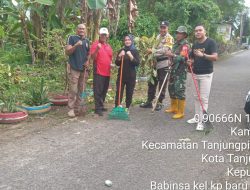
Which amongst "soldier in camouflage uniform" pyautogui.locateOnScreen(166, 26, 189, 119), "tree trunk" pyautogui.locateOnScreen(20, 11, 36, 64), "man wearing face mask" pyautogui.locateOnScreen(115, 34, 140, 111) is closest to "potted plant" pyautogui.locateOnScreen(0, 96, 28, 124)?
"man wearing face mask" pyautogui.locateOnScreen(115, 34, 140, 111)

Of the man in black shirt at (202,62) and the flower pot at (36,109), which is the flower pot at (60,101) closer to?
the flower pot at (36,109)

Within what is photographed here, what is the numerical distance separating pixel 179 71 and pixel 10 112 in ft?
11.3

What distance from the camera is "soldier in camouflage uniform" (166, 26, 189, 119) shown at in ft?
22.1

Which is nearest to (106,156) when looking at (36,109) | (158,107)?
(36,109)

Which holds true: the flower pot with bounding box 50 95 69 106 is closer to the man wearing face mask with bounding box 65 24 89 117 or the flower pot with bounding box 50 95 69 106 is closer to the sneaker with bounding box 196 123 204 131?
the man wearing face mask with bounding box 65 24 89 117

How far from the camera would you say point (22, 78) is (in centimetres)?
889

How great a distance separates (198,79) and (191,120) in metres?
0.93

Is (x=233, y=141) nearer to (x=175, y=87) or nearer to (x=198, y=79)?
(x=198, y=79)

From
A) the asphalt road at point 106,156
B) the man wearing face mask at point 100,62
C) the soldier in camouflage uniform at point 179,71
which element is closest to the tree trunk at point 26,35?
the man wearing face mask at point 100,62

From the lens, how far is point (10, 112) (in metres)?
6.71

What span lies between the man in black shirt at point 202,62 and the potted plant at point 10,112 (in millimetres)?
3400

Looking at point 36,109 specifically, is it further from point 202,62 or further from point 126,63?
point 202,62

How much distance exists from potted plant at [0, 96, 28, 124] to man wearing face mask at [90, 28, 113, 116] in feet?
4.94

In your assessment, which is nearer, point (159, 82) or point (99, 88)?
point (99, 88)
